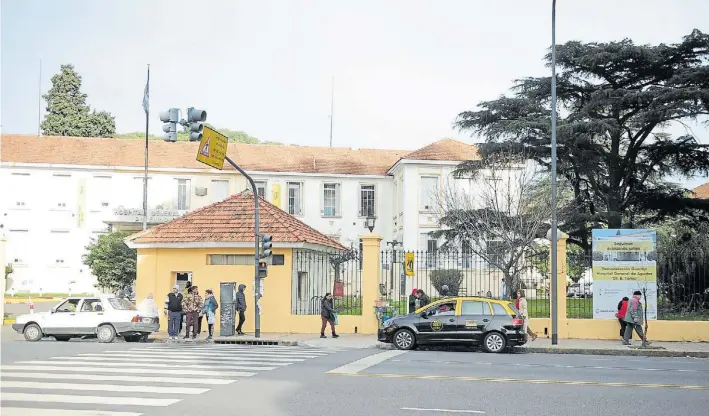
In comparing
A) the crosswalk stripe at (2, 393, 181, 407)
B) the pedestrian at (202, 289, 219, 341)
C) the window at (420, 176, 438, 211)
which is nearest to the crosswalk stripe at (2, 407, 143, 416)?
the crosswalk stripe at (2, 393, 181, 407)

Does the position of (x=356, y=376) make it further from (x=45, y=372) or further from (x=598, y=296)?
(x=598, y=296)

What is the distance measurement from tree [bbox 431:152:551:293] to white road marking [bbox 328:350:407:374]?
49.2 ft

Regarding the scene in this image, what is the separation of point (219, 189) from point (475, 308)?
124 ft

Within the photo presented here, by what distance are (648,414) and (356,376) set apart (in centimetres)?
561

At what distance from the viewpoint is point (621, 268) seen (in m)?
25.7

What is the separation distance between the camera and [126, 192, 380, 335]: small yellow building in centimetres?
2802

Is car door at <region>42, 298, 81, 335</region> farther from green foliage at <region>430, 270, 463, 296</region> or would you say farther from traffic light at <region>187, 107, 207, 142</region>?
green foliage at <region>430, 270, 463, 296</region>

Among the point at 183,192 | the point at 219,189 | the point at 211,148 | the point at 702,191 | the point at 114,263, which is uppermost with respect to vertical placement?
the point at 702,191

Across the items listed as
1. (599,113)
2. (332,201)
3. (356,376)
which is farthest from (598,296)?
(332,201)

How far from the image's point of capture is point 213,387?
13.5 metres

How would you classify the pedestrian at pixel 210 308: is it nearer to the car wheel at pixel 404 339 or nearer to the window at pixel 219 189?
the car wheel at pixel 404 339

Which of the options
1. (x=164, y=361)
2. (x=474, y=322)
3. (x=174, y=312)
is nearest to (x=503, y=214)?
(x=474, y=322)

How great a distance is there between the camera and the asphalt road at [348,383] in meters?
11.6

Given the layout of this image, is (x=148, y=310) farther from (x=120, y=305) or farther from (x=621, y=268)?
(x=621, y=268)
